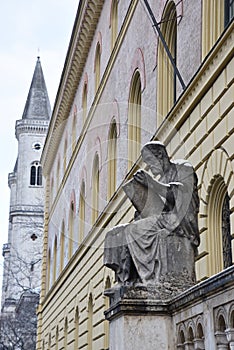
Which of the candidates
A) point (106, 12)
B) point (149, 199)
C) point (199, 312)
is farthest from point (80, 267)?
point (199, 312)

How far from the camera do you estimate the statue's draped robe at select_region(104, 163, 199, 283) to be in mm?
8656

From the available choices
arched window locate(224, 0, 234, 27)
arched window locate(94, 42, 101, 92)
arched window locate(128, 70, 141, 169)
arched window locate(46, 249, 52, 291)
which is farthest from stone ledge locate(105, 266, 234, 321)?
arched window locate(46, 249, 52, 291)

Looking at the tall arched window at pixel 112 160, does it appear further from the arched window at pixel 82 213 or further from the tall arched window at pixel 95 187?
the arched window at pixel 82 213

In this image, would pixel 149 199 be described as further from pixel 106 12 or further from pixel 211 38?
pixel 106 12

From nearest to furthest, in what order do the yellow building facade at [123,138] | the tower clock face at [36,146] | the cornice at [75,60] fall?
the yellow building facade at [123,138]
the cornice at [75,60]
the tower clock face at [36,146]

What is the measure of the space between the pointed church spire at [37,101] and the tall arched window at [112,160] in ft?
242

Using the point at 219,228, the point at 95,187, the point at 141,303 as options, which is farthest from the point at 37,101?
the point at 141,303

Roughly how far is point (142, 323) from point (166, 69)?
8.68 metres

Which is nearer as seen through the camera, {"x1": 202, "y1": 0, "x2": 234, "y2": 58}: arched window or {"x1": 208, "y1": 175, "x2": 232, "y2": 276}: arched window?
{"x1": 208, "y1": 175, "x2": 232, "y2": 276}: arched window

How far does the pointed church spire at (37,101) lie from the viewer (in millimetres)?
96562

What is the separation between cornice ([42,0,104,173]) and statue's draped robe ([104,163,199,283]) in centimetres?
1736

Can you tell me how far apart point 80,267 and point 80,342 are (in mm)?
2373

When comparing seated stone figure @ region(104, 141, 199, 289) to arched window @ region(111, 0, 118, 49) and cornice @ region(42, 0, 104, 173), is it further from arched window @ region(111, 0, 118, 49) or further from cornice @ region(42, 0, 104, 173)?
cornice @ region(42, 0, 104, 173)

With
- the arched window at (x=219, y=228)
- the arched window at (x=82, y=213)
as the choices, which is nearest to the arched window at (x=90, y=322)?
the arched window at (x=82, y=213)
